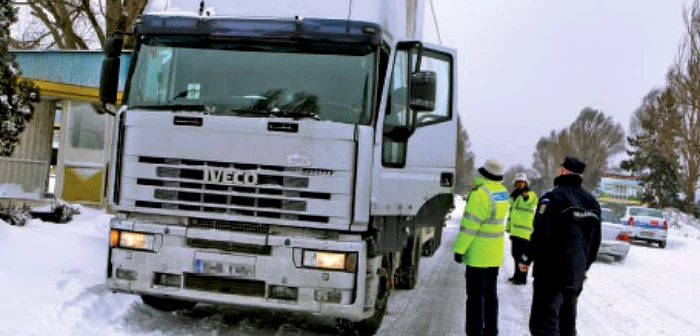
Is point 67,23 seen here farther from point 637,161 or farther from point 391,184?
point 637,161

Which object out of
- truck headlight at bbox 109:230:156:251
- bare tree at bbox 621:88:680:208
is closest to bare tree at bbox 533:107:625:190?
bare tree at bbox 621:88:680:208

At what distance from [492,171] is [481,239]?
2.12 ft

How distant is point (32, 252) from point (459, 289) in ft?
19.8

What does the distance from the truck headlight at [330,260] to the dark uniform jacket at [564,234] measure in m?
1.57

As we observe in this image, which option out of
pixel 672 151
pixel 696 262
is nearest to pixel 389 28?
pixel 696 262

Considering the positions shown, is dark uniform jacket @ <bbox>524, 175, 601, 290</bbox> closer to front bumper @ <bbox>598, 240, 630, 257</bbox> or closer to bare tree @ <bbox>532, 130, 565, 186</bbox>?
front bumper @ <bbox>598, 240, 630, 257</bbox>

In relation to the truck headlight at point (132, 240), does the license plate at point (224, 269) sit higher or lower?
lower

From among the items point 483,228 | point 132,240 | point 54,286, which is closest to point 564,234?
point 483,228

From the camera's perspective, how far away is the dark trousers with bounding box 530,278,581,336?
211 inches

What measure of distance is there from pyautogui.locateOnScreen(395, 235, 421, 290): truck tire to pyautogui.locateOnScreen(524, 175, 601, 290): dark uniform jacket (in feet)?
8.34

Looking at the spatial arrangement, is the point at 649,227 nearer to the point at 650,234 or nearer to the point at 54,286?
the point at 650,234

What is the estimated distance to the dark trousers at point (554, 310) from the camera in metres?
5.35

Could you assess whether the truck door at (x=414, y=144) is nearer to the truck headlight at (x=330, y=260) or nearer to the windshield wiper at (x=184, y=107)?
the truck headlight at (x=330, y=260)

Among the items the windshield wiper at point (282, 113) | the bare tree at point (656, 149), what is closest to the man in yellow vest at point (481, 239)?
the windshield wiper at point (282, 113)
